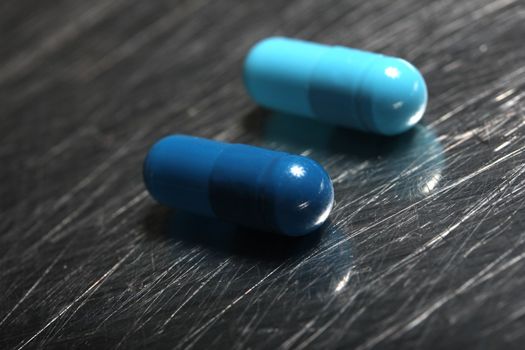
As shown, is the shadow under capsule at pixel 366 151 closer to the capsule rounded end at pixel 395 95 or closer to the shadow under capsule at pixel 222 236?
the capsule rounded end at pixel 395 95

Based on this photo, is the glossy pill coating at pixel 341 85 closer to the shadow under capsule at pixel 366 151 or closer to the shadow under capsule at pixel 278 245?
the shadow under capsule at pixel 366 151

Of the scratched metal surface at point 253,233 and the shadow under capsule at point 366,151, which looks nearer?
the scratched metal surface at point 253,233

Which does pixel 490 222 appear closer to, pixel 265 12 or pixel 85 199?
pixel 85 199

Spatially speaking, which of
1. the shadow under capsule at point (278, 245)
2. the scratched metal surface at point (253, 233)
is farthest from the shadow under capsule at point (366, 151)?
the shadow under capsule at point (278, 245)

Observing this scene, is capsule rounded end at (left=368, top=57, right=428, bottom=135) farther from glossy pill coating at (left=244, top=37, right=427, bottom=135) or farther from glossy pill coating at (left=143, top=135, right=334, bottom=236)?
glossy pill coating at (left=143, top=135, right=334, bottom=236)

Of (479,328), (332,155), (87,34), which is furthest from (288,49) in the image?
(87,34)

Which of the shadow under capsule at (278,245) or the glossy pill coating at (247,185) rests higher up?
the glossy pill coating at (247,185)
